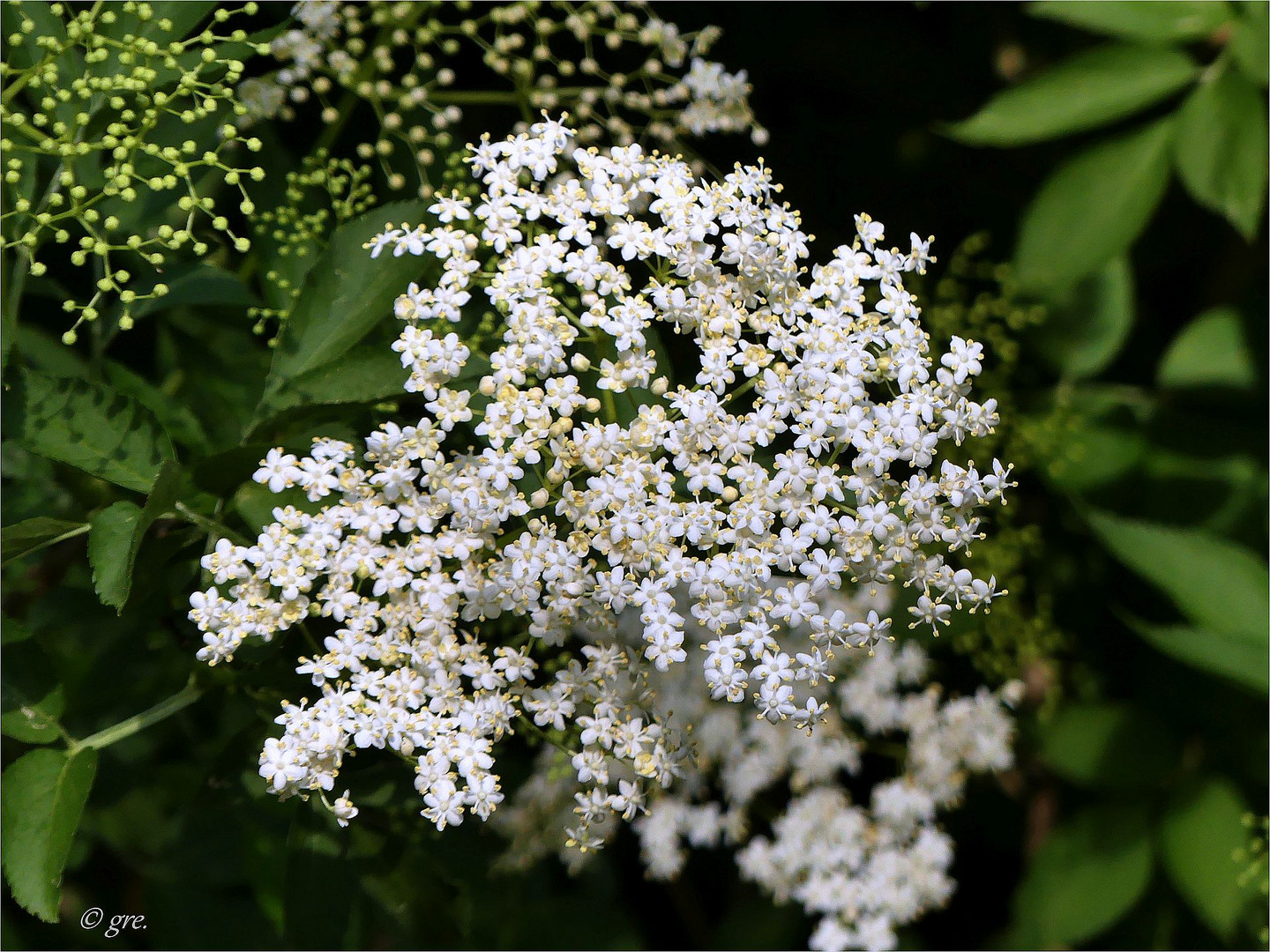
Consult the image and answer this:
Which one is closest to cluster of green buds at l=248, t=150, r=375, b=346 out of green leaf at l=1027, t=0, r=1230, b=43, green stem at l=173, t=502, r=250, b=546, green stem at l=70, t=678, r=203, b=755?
green stem at l=173, t=502, r=250, b=546

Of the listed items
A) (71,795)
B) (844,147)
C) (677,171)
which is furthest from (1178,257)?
(71,795)

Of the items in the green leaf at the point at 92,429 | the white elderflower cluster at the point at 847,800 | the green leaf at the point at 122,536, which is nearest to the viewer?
the green leaf at the point at 122,536

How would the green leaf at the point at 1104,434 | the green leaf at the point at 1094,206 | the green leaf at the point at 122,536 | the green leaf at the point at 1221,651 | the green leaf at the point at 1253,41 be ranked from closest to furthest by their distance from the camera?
the green leaf at the point at 122,536 < the green leaf at the point at 1253,41 < the green leaf at the point at 1221,651 < the green leaf at the point at 1094,206 < the green leaf at the point at 1104,434

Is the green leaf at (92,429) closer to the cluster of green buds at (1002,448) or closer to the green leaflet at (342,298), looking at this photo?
the green leaflet at (342,298)

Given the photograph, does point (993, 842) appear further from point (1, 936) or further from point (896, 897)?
point (1, 936)

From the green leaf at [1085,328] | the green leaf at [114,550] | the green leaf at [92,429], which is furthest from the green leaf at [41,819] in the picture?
the green leaf at [1085,328]

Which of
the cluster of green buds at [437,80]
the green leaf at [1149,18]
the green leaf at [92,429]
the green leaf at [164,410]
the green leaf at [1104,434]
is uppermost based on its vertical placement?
the green leaf at [1149,18]

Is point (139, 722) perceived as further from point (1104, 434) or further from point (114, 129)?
point (1104, 434)
